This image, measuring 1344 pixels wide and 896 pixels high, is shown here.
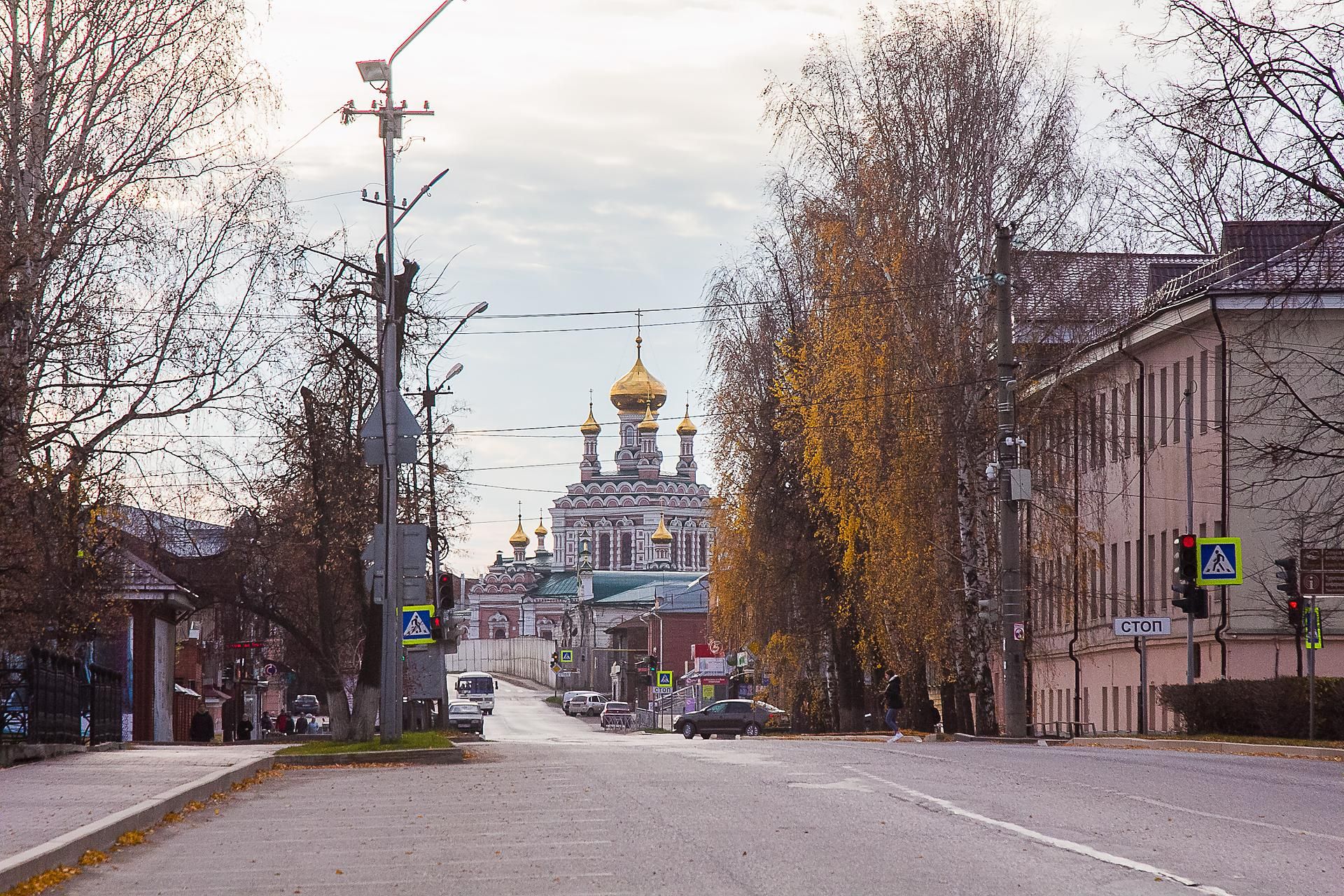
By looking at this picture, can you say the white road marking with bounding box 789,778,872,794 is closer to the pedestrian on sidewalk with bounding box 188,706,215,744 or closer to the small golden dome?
the pedestrian on sidewalk with bounding box 188,706,215,744

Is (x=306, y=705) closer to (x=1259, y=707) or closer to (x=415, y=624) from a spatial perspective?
(x=415, y=624)

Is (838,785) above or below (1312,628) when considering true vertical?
below

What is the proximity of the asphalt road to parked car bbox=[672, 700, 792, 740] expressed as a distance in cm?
3841

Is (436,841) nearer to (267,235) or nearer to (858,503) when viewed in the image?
(267,235)

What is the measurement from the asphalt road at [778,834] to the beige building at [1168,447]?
1588 cm

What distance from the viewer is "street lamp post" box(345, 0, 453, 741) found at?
27391 mm

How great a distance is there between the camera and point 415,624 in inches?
1094

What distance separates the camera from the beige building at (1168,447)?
36.1m

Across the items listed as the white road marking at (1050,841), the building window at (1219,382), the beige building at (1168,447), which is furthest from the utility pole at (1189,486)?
the white road marking at (1050,841)

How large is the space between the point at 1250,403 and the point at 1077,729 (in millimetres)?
13808

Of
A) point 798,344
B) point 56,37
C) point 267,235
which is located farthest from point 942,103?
point 56,37

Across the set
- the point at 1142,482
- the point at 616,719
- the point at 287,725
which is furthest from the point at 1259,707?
the point at 616,719

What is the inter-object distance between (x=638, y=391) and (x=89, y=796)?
545ft

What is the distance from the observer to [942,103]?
36688 mm
